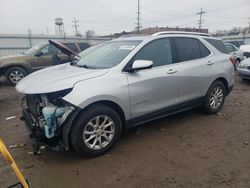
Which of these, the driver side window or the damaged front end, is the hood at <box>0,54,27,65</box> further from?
the damaged front end

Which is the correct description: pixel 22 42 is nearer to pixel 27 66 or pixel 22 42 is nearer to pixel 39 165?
pixel 27 66

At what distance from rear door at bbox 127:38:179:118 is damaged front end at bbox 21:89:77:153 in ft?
3.44

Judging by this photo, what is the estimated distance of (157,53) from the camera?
4.11 metres

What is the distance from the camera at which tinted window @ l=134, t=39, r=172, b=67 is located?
391 cm

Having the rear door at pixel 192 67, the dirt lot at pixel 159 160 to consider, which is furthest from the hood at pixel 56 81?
the rear door at pixel 192 67

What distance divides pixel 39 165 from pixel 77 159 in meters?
0.54

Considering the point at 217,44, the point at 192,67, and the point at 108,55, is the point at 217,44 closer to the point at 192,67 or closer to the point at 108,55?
the point at 192,67

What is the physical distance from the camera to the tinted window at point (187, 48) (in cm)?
445

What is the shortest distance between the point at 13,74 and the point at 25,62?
0.67m

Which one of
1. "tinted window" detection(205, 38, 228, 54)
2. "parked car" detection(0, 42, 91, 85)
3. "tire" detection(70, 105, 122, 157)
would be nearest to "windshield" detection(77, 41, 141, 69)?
"tire" detection(70, 105, 122, 157)

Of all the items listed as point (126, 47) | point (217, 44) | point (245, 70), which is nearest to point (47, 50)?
point (126, 47)

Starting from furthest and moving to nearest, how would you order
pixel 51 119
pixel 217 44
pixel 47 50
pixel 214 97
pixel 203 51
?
pixel 47 50 < pixel 217 44 < pixel 214 97 < pixel 203 51 < pixel 51 119

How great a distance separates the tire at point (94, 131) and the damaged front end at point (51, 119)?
162 mm

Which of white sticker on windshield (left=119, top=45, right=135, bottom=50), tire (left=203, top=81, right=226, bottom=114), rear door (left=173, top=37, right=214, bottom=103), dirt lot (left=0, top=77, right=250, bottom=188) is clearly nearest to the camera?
dirt lot (left=0, top=77, right=250, bottom=188)
